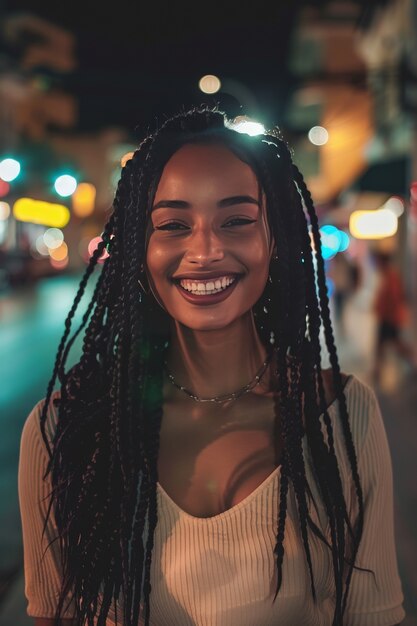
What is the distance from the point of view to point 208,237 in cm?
167

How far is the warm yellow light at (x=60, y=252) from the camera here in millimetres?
44263

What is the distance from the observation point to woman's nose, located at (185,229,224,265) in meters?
1.66

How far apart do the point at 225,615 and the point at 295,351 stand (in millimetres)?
686

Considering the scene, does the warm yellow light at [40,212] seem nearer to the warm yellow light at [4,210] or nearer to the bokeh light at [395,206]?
the warm yellow light at [4,210]

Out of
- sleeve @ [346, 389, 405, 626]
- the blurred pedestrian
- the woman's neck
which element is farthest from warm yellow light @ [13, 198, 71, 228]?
sleeve @ [346, 389, 405, 626]

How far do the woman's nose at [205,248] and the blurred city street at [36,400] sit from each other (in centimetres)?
269

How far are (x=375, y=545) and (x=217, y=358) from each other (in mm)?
635

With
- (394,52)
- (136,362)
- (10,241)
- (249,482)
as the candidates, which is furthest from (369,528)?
(10,241)

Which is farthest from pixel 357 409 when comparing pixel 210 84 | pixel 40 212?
pixel 40 212

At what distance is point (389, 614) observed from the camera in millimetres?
1721

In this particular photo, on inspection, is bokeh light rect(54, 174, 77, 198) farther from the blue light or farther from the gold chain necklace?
the gold chain necklace

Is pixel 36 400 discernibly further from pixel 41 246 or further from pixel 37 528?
pixel 41 246

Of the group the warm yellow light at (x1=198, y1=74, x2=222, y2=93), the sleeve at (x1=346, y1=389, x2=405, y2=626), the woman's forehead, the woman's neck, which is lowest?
the sleeve at (x1=346, y1=389, x2=405, y2=626)

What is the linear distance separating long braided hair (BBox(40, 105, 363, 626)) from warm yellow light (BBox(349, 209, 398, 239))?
16503mm
